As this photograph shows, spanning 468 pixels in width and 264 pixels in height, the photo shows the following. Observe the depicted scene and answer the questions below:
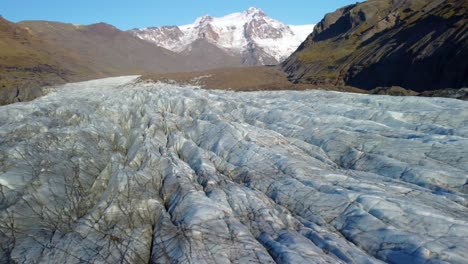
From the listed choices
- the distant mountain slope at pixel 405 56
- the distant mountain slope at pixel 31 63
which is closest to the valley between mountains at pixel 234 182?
the distant mountain slope at pixel 405 56

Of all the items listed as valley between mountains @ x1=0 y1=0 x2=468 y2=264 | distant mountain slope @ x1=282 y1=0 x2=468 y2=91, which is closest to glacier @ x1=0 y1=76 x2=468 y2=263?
valley between mountains @ x1=0 y1=0 x2=468 y2=264

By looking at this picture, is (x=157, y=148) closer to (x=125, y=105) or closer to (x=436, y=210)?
(x=125, y=105)

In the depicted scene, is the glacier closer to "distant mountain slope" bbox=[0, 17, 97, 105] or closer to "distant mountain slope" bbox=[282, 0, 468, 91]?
"distant mountain slope" bbox=[282, 0, 468, 91]

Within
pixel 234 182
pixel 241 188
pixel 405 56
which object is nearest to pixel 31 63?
pixel 405 56

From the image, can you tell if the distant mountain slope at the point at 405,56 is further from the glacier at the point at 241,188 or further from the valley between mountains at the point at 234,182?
the glacier at the point at 241,188

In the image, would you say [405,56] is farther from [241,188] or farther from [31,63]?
[31,63]

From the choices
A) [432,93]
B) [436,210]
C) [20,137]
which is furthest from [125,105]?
[432,93]
